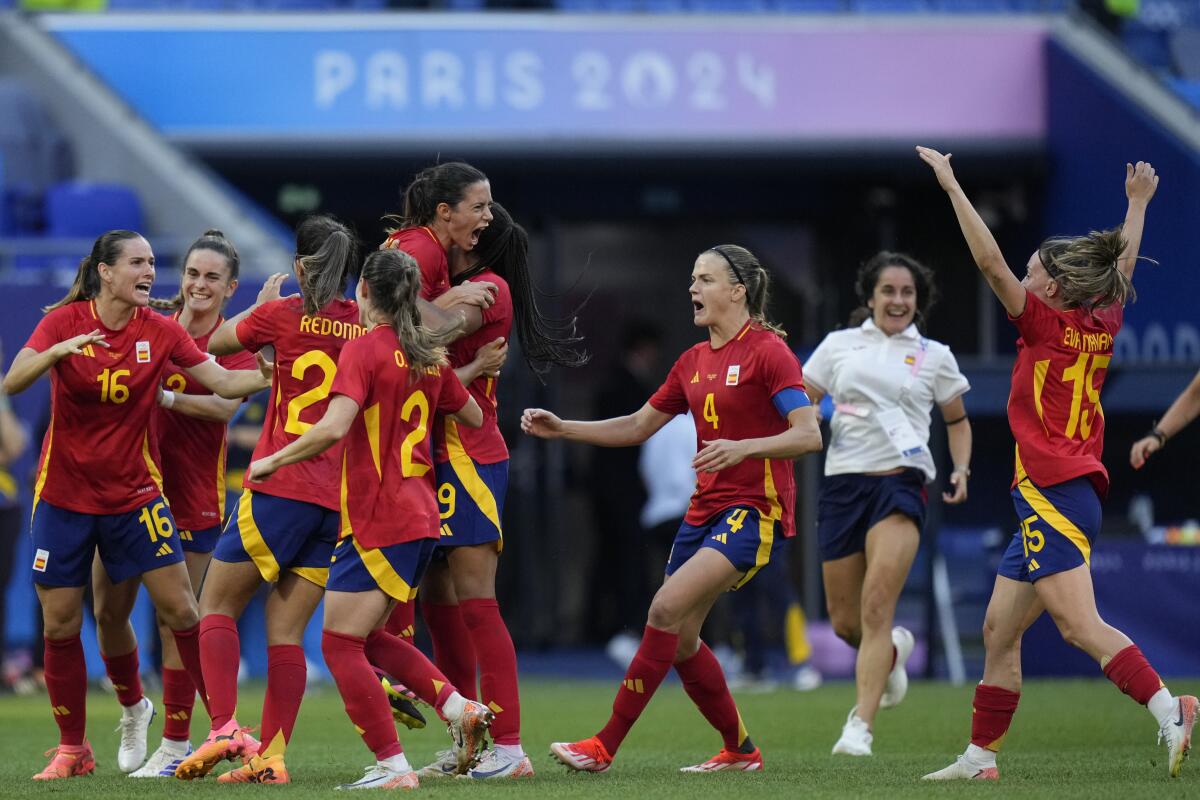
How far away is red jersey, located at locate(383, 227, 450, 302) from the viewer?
6.61m

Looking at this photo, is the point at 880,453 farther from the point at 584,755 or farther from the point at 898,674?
the point at 584,755

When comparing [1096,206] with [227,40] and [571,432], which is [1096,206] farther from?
[571,432]

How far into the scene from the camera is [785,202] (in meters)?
17.0

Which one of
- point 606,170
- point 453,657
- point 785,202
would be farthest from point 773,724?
point 785,202

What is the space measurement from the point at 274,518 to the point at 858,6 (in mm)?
10918

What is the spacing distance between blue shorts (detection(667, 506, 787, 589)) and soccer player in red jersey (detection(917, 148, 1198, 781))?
843 mm

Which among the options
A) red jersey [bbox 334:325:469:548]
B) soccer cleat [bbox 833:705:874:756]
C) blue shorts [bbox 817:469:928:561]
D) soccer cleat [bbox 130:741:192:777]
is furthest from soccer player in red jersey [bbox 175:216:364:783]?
blue shorts [bbox 817:469:928:561]

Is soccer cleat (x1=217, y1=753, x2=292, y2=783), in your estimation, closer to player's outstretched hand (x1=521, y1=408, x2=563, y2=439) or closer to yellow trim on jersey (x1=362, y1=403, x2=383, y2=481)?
yellow trim on jersey (x1=362, y1=403, x2=383, y2=481)

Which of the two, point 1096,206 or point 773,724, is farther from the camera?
point 1096,206

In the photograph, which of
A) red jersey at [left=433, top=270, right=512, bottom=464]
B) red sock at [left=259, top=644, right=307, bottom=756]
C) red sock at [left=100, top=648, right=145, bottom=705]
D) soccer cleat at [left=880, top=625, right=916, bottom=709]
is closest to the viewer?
red sock at [left=259, top=644, right=307, bottom=756]

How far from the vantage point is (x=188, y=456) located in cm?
746

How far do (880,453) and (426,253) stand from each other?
8.97ft

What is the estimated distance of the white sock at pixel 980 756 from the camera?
21.8 feet

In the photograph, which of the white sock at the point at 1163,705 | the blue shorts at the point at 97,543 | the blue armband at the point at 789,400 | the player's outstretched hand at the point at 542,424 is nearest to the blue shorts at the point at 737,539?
the blue armband at the point at 789,400
